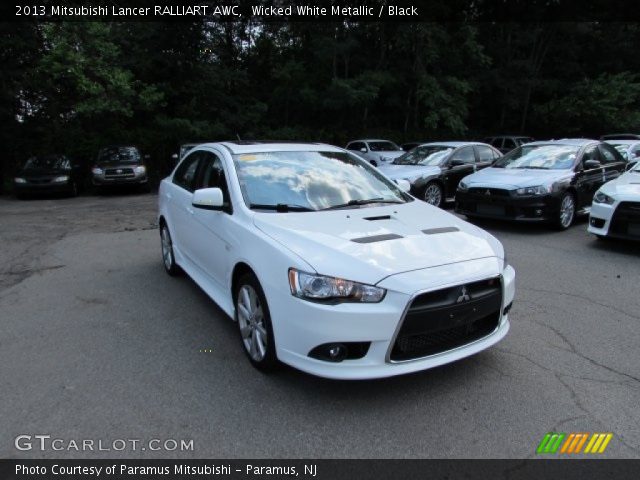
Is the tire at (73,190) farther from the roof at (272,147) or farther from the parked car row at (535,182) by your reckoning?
the roof at (272,147)

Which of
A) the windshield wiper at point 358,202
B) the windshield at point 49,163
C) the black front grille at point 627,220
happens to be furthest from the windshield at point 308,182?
the windshield at point 49,163

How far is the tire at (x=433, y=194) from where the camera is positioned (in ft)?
36.3

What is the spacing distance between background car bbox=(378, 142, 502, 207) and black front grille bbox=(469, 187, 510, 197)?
1.84 metres

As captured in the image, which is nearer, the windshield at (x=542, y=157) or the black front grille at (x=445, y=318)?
the black front grille at (x=445, y=318)

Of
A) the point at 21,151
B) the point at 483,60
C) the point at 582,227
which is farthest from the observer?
the point at 483,60

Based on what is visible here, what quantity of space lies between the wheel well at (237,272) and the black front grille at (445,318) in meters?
1.25

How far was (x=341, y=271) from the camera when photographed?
9.89 ft

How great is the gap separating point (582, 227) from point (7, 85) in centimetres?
1904

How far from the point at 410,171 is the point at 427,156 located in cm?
106

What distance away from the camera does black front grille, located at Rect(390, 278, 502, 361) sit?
2994mm

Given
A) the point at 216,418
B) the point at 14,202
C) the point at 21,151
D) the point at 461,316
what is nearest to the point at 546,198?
the point at 461,316

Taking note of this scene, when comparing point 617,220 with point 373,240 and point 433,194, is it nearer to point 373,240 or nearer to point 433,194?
point 433,194

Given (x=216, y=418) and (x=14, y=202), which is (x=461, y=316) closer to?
(x=216, y=418)

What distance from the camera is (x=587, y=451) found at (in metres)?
2.70
